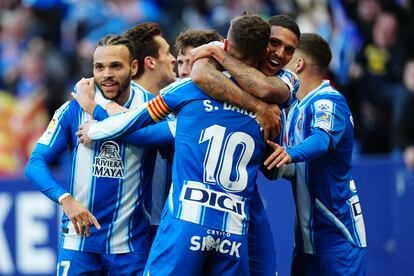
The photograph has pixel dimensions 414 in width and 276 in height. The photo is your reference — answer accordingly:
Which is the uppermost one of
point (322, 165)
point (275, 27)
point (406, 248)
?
point (275, 27)

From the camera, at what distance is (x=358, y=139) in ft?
43.0

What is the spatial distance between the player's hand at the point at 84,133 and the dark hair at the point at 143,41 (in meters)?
1.17

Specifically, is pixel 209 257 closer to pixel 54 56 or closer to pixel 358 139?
pixel 358 139

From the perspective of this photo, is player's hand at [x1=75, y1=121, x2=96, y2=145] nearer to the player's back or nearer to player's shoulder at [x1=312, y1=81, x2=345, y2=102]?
the player's back

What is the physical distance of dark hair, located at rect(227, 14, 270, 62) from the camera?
6457mm

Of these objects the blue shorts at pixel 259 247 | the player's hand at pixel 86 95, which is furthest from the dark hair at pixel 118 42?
the blue shorts at pixel 259 247

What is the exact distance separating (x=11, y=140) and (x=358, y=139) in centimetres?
509

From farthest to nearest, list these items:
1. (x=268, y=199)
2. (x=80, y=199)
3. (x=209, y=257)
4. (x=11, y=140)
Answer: (x=11, y=140)
(x=268, y=199)
(x=80, y=199)
(x=209, y=257)

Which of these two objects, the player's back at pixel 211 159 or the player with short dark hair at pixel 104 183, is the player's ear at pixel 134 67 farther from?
the player's back at pixel 211 159

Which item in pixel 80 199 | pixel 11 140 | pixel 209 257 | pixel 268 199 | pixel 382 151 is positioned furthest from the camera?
pixel 11 140

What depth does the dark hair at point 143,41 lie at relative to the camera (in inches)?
317

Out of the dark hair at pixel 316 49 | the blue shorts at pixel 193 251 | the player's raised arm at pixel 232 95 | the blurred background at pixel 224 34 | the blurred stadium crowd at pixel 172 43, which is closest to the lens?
the blue shorts at pixel 193 251

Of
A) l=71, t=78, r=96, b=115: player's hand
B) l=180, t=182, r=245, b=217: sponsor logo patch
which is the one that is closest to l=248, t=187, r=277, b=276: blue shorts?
l=180, t=182, r=245, b=217: sponsor logo patch

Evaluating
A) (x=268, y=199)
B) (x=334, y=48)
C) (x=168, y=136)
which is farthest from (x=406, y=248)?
(x=168, y=136)
